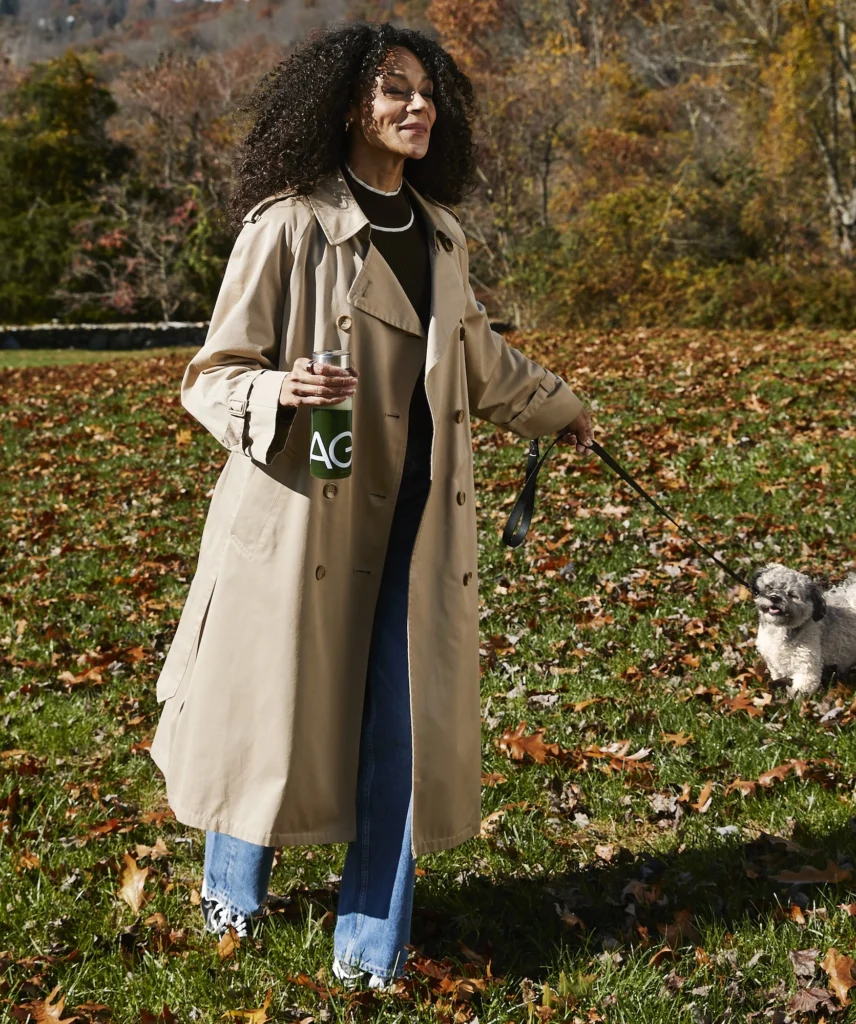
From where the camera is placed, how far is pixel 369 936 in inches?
115

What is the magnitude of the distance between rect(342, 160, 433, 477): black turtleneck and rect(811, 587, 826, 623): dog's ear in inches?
92.7

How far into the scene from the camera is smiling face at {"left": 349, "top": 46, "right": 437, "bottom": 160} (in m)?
2.74

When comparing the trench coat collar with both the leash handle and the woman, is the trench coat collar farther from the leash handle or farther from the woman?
the leash handle

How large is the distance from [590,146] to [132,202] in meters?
12.7

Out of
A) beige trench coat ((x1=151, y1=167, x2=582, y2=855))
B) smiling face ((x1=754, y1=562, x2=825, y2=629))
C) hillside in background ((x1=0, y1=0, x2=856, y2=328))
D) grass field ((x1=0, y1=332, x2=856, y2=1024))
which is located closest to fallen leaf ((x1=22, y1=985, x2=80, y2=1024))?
grass field ((x1=0, y1=332, x2=856, y2=1024))

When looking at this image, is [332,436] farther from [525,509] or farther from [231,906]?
[231,906]

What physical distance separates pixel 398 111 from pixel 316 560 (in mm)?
1143

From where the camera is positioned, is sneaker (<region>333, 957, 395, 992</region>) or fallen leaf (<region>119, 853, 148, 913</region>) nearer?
A: sneaker (<region>333, 957, 395, 992</region>)

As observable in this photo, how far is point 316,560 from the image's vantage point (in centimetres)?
271

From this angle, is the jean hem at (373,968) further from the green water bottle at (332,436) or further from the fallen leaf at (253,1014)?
the green water bottle at (332,436)

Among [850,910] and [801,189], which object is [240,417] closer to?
[850,910]

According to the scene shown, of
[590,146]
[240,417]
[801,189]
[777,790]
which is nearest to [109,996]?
[240,417]

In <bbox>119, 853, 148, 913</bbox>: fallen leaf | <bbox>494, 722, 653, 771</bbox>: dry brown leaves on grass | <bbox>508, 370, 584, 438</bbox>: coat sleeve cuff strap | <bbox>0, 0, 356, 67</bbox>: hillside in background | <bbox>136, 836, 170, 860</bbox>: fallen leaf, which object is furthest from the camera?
<bbox>0, 0, 356, 67</bbox>: hillside in background

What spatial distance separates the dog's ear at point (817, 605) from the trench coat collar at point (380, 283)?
7.90 feet
